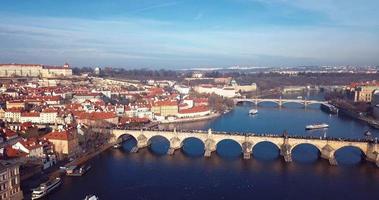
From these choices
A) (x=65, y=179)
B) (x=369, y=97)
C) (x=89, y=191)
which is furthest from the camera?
(x=369, y=97)

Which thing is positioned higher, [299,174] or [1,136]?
[1,136]

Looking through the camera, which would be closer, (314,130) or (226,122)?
(314,130)

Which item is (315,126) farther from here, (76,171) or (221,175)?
(76,171)

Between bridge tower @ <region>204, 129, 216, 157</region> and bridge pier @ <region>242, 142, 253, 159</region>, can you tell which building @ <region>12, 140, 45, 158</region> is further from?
bridge pier @ <region>242, 142, 253, 159</region>

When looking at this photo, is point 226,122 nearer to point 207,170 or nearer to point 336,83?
point 207,170

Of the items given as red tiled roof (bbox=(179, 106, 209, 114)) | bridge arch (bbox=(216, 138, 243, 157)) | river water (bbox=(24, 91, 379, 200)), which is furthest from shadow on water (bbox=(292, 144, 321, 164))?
red tiled roof (bbox=(179, 106, 209, 114))

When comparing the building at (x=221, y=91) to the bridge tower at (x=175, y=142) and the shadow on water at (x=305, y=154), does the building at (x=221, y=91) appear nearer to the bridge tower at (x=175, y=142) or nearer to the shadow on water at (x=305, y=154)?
the shadow on water at (x=305, y=154)

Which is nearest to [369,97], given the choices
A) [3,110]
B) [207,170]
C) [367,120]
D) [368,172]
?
[367,120]
